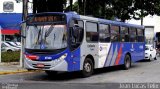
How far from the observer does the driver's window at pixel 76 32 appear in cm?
1681

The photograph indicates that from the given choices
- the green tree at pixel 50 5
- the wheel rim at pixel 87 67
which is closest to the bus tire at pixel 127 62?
the wheel rim at pixel 87 67

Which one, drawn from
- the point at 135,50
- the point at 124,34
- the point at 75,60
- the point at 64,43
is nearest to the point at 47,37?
the point at 64,43

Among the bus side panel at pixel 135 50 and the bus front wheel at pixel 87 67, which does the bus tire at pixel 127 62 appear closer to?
the bus side panel at pixel 135 50

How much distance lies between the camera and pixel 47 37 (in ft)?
55.2

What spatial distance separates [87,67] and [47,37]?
2546mm

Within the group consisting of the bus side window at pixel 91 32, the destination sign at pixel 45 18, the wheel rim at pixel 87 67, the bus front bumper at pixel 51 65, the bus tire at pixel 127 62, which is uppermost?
the destination sign at pixel 45 18

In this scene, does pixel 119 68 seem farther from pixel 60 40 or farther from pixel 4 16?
pixel 4 16

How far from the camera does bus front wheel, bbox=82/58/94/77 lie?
58.7 feet

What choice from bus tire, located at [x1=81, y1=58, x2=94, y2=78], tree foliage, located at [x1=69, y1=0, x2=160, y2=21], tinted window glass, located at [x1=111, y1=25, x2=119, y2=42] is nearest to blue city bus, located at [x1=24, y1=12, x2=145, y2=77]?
bus tire, located at [x1=81, y1=58, x2=94, y2=78]

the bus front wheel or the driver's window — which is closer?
the driver's window

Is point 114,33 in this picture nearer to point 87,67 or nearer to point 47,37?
point 87,67

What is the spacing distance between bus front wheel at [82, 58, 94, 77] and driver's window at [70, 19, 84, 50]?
1.19m

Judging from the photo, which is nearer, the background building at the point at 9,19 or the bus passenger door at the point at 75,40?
the bus passenger door at the point at 75,40

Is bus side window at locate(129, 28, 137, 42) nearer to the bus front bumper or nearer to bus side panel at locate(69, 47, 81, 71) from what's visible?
bus side panel at locate(69, 47, 81, 71)
